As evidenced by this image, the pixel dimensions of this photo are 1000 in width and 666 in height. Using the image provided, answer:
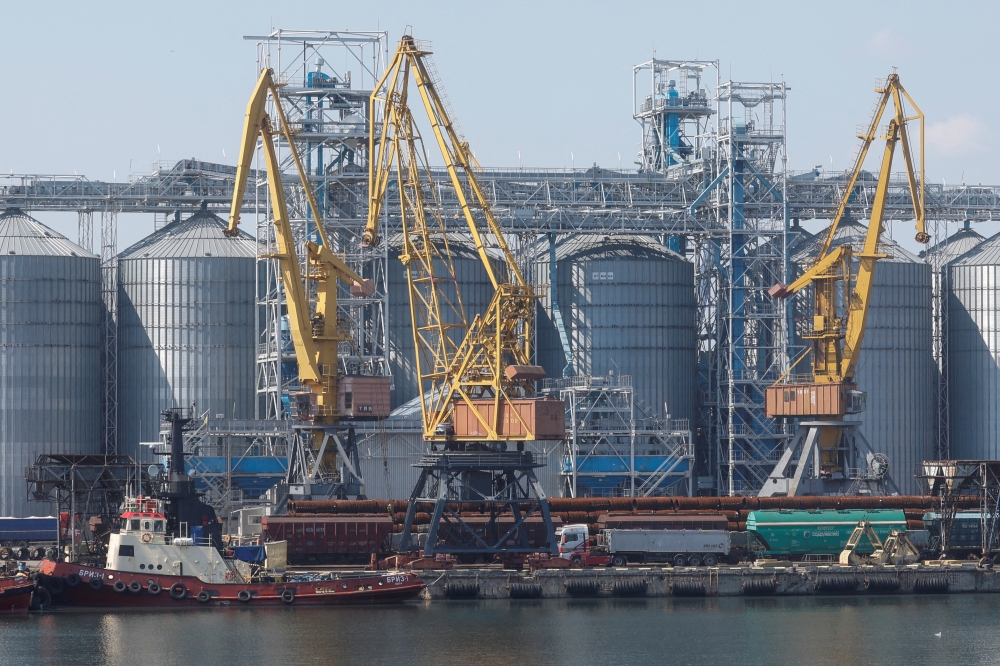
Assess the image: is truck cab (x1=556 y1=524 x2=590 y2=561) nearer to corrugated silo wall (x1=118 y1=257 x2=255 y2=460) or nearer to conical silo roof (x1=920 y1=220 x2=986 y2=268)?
corrugated silo wall (x1=118 y1=257 x2=255 y2=460)

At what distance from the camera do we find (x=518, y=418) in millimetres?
122625

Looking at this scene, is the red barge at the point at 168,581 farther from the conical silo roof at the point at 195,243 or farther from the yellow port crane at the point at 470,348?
the conical silo roof at the point at 195,243

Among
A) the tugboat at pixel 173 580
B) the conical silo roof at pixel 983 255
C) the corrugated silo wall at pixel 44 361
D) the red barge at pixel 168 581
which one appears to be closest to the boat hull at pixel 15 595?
the red barge at pixel 168 581

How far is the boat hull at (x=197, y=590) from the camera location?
107000 millimetres

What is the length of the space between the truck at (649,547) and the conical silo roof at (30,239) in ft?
197

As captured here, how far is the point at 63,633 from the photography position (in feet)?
327

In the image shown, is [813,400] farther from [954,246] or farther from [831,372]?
[954,246]

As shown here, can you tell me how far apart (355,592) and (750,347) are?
60.1 meters

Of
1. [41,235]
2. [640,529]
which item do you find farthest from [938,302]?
[41,235]

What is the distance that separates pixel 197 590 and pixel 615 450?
53.5m

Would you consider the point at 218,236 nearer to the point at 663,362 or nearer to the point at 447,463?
the point at 663,362

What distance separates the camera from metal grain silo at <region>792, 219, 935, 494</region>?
540 ft

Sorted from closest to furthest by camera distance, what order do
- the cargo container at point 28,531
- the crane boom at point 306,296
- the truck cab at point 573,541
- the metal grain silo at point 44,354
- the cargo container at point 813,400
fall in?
the truck cab at point 573,541
the crane boom at point 306,296
the cargo container at point 28,531
the cargo container at point 813,400
the metal grain silo at point 44,354

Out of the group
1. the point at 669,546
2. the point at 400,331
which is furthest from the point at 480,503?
the point at 400,331
